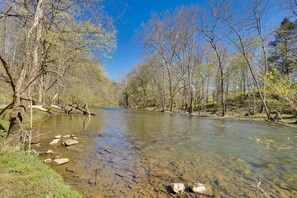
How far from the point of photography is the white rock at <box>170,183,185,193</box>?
4386 mm

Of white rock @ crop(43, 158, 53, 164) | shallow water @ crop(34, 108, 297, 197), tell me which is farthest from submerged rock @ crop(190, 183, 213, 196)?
white rock @ crop(43, 158, 53, 164)

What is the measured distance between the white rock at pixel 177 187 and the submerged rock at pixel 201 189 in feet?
0.79

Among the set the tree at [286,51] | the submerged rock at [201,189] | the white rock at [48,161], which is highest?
the tree at [286,51]

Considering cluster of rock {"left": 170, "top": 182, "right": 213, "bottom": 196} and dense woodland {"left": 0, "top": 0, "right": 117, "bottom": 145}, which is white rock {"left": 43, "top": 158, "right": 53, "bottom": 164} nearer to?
dense woodland {"left": 0, "top": 0, "right": 117, "bottom": 145}

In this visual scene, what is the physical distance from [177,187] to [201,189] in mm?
640

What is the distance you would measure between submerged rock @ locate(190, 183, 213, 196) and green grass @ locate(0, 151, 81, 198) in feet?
9.37

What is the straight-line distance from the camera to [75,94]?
91.8 ft

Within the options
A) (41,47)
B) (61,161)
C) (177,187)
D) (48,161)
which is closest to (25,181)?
(61,161)

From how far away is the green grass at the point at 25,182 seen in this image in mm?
3174

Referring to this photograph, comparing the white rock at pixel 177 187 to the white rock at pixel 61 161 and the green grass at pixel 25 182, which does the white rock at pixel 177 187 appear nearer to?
the green grass at pixel 25 182

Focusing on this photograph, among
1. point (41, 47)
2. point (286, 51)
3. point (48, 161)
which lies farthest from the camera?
point (41, 47)

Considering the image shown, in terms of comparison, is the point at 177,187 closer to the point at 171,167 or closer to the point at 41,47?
the point at 171,167

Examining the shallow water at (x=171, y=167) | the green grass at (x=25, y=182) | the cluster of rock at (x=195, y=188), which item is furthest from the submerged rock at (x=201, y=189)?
the green grass at (x=25, y=182)

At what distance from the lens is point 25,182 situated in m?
3.52
